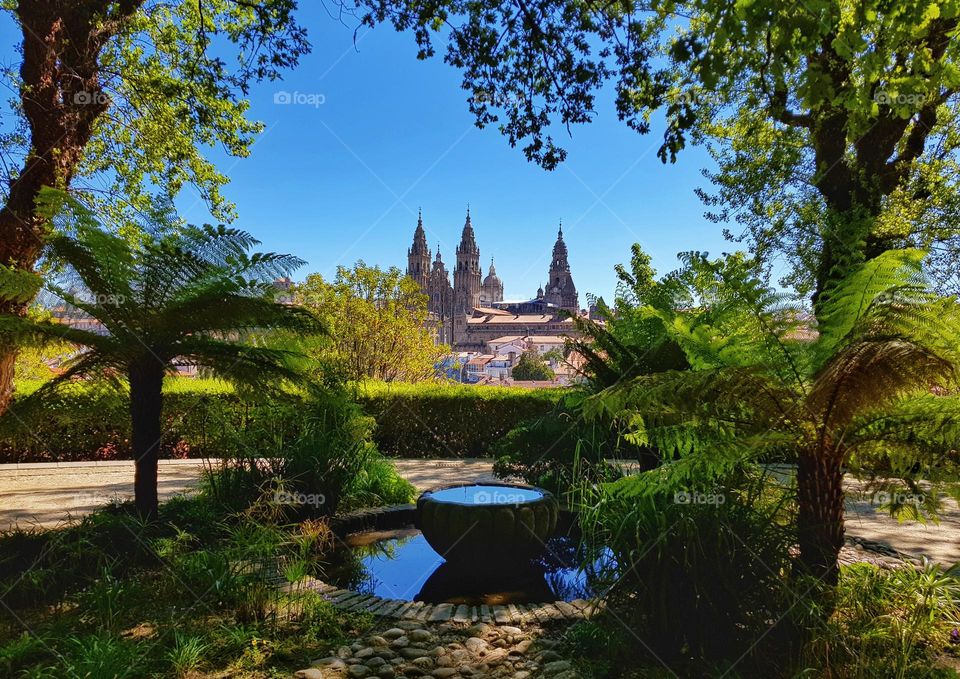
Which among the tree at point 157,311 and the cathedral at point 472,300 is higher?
the cathedral at point 472,300

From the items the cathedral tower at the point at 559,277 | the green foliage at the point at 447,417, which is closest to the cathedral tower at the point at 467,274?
the cathedral tower at the point at 559,277

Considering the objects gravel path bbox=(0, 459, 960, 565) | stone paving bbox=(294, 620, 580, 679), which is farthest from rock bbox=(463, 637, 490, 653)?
gravel path bbox=(0, 459, 960, 565)

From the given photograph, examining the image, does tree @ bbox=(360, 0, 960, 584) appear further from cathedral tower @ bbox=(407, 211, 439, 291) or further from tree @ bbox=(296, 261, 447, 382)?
cathedral tower @ bbox=(407, 211, 439, 291)

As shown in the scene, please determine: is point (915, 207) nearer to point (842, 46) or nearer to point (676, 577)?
point (842, 46)

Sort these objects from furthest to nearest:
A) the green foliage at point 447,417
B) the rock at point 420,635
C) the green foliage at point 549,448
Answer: the green foliage at point 447,417 < the green foliage at point 549,448 < the rock at point 420,635

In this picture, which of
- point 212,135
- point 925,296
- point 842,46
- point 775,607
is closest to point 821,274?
point 925,296

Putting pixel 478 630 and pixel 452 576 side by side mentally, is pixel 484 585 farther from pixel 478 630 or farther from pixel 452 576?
pixel 478 630

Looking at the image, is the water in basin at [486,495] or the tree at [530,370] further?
the tree at [530,370]

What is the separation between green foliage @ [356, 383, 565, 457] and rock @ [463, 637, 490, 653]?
23.5 feet

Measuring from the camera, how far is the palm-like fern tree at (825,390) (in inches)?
91.3

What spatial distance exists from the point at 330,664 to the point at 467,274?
103369 mm

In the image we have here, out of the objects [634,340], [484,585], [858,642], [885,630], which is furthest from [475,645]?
[634,340]

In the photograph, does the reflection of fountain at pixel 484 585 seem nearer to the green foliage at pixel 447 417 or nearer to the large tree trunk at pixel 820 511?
the large tree trunk at pixel 820 511

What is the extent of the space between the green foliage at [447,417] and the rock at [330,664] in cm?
744
